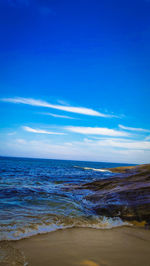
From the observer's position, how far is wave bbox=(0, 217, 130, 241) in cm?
330

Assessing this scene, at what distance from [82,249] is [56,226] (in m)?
1.35

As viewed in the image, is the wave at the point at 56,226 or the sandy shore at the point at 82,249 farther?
the wave at the point at 56,226

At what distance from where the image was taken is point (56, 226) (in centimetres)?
392

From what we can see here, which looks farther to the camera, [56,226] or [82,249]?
[56,226]

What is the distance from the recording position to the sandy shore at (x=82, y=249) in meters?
2.36

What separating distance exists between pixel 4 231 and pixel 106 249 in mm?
2206

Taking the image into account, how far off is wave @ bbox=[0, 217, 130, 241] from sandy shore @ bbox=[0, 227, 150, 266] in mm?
237

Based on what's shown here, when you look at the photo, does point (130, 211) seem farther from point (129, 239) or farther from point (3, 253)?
point (3, 253)

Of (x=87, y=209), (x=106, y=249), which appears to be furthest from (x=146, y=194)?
(x=106, y=249)

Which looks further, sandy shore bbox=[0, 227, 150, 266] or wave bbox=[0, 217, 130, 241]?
wave bbox=[0, 217, 130, 241]

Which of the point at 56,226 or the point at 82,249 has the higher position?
Result: the point at 82,249

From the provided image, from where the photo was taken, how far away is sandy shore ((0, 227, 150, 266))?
2.36 meters

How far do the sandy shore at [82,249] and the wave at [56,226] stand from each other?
0.78ft

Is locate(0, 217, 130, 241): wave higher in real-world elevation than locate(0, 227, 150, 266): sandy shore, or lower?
lower
